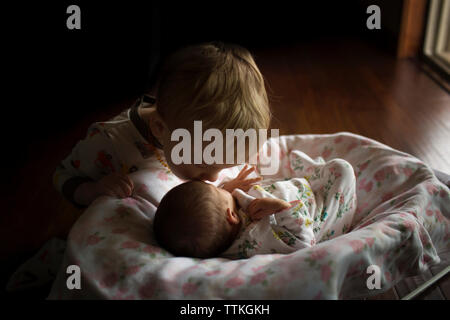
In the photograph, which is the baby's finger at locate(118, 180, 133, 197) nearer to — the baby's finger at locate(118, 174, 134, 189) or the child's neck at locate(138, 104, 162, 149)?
the baby's finger at locate(118, 174, 134, 189)

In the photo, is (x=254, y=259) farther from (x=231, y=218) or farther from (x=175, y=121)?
(x=175, y=121)

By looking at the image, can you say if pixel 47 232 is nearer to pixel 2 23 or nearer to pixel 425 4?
pixel 2 23

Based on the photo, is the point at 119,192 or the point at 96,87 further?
the point at 96,87

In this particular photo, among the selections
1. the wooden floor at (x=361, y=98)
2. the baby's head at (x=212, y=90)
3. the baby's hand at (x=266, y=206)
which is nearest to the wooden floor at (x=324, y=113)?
the wooden floor at (x=361, y=98)

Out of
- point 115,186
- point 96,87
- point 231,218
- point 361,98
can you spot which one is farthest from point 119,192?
point 361,98

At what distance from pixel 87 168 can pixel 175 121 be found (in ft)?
1.05

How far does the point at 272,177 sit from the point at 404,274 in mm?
499

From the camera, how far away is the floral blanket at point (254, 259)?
722mm

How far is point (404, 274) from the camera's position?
84 centimetres

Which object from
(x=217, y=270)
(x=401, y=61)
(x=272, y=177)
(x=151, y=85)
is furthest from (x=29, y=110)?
(x=401, y=61)

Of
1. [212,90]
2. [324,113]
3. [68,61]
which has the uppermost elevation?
[212,90]

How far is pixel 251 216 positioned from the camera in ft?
3.01

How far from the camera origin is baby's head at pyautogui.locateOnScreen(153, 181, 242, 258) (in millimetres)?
822

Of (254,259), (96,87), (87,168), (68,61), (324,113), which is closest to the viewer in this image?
(254,259)
